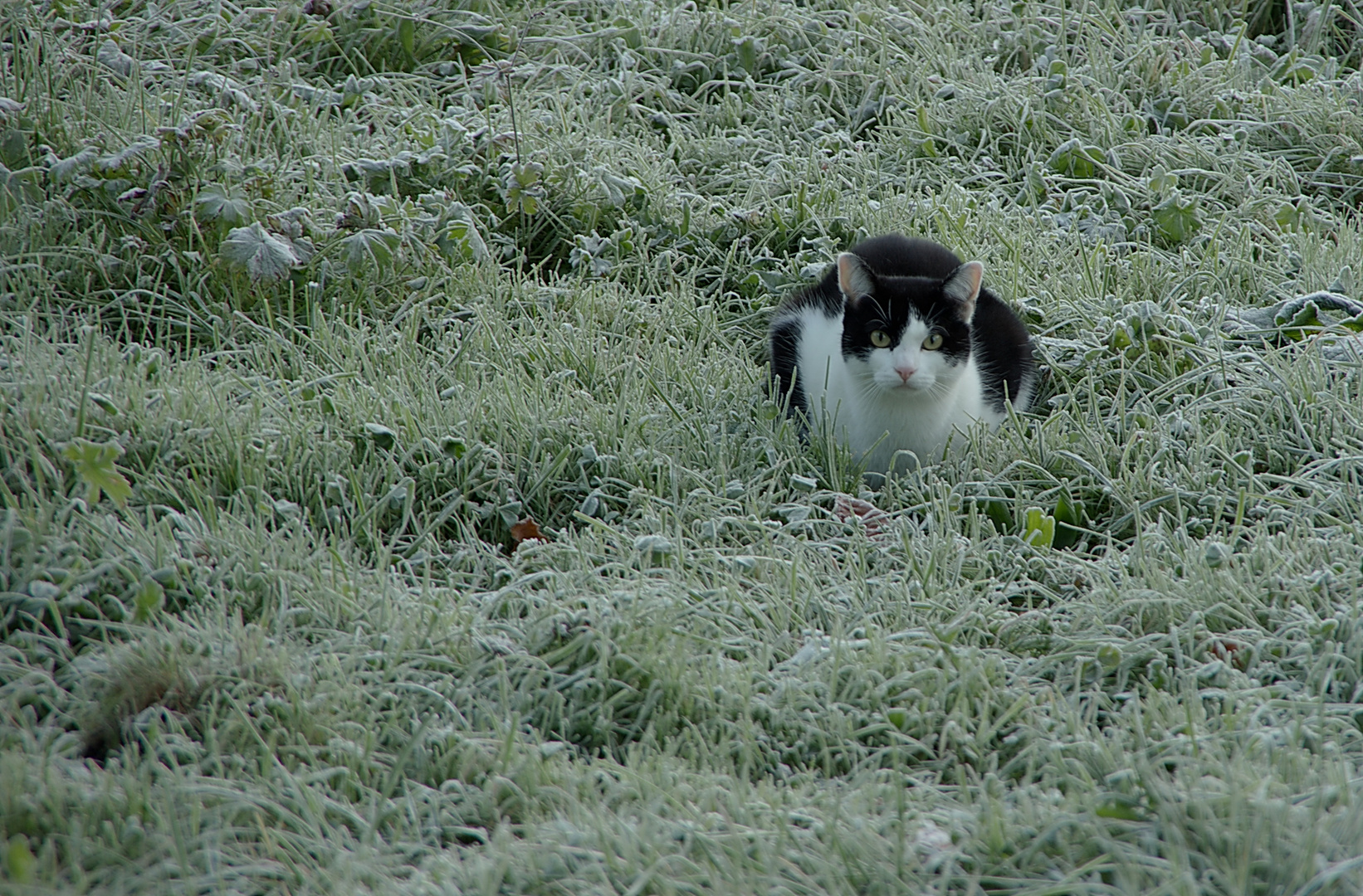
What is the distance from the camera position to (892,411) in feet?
10.2

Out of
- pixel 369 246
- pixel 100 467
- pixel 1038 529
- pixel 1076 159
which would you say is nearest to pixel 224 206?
pixel 369 246

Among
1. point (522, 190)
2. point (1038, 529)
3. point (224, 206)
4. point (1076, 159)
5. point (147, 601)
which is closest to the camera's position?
point (147, 601)

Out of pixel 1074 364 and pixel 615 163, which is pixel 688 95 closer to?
pixel 615 163

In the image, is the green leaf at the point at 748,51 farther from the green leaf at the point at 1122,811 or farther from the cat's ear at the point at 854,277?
the green leaf at the point at 1122,811

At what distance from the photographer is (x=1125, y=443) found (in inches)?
117

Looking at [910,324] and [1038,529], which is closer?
[1038,529]

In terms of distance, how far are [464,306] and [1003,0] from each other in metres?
3.36

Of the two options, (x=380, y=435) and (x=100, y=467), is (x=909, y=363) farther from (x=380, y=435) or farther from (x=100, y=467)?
(x=100, y=467)

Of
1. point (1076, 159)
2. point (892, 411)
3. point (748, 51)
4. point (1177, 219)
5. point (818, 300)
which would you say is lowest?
point (892, 411)

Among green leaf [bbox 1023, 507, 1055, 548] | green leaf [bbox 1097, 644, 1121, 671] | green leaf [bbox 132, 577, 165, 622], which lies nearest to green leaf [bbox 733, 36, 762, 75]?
green leaf [bbox 1023, 507, 1055, 548]

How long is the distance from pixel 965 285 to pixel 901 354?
0.91 ft

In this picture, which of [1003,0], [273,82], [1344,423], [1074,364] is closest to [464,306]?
[273,82]

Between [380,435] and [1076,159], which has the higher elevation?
[1076,159]

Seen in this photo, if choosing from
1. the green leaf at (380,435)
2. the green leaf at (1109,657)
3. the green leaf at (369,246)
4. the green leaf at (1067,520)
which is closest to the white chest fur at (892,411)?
the green leaf at (1067,520)
